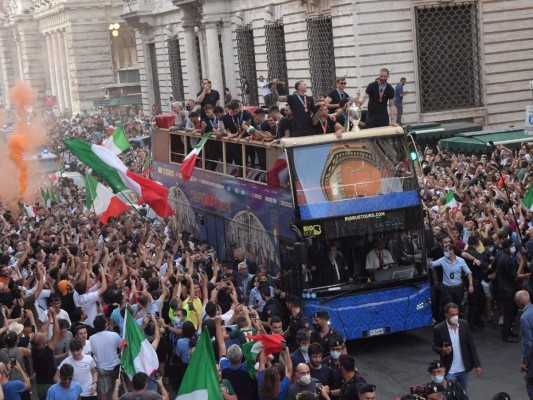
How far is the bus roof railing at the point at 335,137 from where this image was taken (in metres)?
17.1

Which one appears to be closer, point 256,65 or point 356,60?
point 356,60

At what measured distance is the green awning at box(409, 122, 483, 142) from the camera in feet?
105

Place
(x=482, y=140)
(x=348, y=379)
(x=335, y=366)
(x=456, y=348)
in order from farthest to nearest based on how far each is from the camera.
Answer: (x=482, y=140), (x=456, y=348), (x=335, y=366), (x=348, y=379)

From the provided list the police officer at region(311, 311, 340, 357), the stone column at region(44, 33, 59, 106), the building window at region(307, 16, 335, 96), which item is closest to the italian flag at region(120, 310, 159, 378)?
the police officer at region(311, 311, 340, 357)

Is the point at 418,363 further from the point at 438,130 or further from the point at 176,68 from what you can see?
the point at 176,68

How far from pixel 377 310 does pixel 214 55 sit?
107 feet

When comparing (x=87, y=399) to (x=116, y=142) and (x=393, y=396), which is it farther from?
(x=116, y=142)

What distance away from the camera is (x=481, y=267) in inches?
687

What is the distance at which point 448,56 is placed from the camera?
3497 centimetres

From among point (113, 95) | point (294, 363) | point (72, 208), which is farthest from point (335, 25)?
point (113, 95)

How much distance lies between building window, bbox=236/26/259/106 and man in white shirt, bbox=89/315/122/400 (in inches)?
1294

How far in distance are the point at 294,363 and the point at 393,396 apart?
2.97 m

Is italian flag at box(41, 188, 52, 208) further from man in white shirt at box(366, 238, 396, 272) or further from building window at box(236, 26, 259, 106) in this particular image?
building window at box(236, 26, 259, 106)

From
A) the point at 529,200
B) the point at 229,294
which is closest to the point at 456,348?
the point at 229,294
